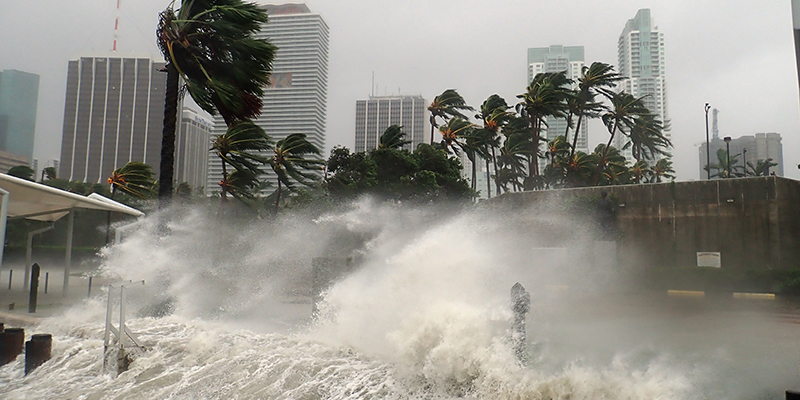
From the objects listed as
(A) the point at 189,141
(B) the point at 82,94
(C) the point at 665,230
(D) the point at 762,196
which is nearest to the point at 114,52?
(B) the point at 82,94

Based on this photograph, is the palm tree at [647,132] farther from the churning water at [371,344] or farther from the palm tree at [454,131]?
the churning water at [371,344]

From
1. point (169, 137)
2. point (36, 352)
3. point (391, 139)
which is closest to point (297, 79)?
point (391, 139)

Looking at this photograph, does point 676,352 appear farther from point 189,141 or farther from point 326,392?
point 189,141

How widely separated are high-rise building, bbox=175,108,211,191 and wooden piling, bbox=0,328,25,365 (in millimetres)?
50847

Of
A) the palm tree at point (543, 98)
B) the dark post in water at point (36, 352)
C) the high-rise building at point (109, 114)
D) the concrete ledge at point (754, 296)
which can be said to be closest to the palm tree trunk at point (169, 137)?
the dark post in water at point (36, 352)

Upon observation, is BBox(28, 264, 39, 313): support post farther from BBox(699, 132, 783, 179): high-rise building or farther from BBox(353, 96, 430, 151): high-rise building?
BBox(353, 96, 430, 151): high-rise building

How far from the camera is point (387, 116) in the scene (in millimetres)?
92500

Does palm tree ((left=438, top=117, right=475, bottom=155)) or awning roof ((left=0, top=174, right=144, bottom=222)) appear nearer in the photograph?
awning roof ((left=0, top=174, right=144, bottom=222))

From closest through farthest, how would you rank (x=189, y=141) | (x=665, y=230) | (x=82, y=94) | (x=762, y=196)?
(x=762, y=196), (x=665, y=230), (x=82, y=94), (x=189, y=141)

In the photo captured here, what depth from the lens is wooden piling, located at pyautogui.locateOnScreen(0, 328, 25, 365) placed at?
8062 millimetres

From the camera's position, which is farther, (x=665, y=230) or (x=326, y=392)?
(x=665, y=230)

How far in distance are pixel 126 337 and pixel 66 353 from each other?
52.3 inches

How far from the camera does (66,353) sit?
816cm

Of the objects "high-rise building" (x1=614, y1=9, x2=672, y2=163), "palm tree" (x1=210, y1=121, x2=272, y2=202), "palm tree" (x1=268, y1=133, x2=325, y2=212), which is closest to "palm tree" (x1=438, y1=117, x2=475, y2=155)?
"palm tree" (x1=268, y1=133, x2=325, y2=212)
